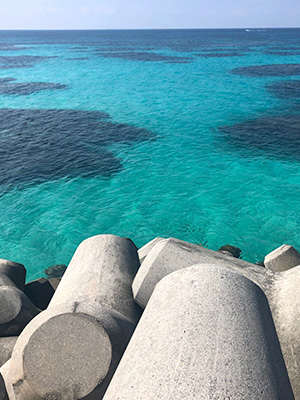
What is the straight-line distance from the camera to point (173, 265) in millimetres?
5277

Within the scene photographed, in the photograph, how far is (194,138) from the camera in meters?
19.7

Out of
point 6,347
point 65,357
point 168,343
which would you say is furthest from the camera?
point 6,347

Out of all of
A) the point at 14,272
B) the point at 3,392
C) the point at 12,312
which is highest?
the point at 3,392

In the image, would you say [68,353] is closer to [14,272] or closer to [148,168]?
[14,272]

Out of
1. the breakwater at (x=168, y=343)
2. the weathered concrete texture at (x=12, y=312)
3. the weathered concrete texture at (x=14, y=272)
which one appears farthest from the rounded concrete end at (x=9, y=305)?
the weathered concrete texture at (x=14, y=272)

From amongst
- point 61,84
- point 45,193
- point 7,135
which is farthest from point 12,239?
point 61,84

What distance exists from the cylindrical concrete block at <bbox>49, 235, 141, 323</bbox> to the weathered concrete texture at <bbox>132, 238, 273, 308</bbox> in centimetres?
24

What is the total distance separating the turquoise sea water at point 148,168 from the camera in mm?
11902

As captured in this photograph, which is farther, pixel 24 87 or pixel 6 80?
pixel 6 80

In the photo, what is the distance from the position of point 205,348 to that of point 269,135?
18.2m

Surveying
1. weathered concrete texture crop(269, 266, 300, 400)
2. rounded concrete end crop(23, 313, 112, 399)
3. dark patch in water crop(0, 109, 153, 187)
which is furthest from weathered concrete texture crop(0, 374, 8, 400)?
dark patch in water crop(0, 109, 153, 187)

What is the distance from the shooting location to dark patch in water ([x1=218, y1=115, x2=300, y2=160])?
57.6ft

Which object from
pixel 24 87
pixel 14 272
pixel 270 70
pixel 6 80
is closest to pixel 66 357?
pixel 14 272

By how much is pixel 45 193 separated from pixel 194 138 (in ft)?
31.1
